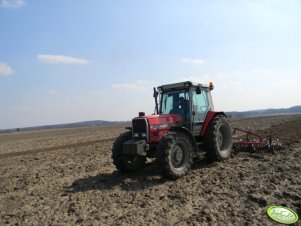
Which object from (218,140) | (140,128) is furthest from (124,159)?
(218,140)

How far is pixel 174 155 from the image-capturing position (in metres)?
8.13

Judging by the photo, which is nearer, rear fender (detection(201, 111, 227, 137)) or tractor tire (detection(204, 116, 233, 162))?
tractor tire (detection(204, 116, 233, 162))

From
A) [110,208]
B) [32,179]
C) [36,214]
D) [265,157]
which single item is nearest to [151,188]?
[110,208]

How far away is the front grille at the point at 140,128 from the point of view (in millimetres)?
8456

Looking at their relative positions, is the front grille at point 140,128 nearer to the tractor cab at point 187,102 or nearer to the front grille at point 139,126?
the front grille at point 139,126

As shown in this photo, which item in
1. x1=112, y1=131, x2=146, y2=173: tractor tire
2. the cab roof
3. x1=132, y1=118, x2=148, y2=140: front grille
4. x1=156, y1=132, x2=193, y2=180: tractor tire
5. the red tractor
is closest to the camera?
x1=156, y1=132, x2=193, y2=180: tractor tire

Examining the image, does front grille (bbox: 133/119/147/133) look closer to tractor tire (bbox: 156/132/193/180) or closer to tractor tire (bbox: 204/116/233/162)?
tractor tire (bbox: 156/132/193/180)

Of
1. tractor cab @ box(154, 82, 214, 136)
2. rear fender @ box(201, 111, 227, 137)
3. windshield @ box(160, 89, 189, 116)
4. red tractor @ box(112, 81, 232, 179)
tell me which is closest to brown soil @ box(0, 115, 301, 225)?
red tractor @ box(112, 81, 232, 179)

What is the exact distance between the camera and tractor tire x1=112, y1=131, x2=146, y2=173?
344 inches

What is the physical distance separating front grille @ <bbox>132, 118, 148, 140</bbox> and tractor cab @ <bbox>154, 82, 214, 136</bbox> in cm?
134

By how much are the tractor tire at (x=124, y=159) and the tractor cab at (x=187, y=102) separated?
1.55 meters

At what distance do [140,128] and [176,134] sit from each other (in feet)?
3.31

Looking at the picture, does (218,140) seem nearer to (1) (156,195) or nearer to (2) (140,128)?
(2) (140,128)

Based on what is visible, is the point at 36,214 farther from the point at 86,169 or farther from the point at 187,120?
the point at 187,120
